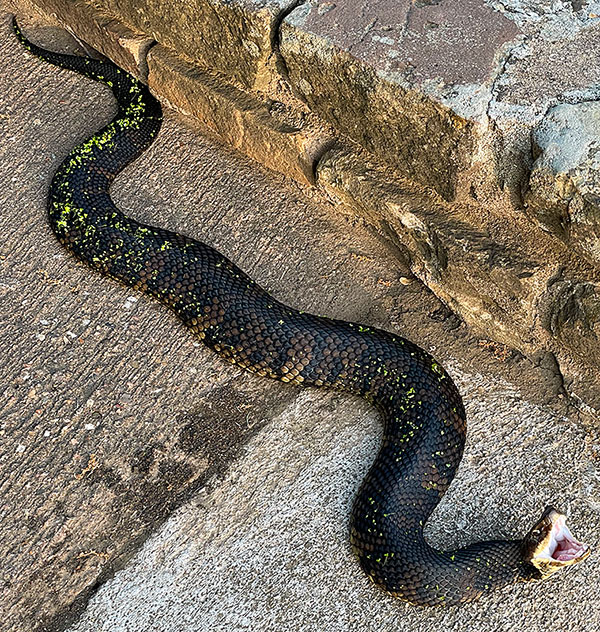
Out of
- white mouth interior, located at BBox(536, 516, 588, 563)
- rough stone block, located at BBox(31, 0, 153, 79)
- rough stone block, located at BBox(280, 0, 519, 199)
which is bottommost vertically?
white mouth interior, located at BBox(536, 516, 588, 563)

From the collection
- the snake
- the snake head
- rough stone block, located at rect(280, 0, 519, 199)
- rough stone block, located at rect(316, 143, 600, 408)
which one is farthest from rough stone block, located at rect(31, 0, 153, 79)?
the snake head

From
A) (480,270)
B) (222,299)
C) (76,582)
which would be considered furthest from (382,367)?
(76,582)

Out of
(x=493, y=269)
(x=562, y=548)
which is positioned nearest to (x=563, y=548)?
(x=562, y=548)

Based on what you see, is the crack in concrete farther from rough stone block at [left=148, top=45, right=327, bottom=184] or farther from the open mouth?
the open mouth

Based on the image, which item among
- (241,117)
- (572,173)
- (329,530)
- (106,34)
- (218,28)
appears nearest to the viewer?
(572,173)

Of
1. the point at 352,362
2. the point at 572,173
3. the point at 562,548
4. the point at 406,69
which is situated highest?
the point at 406,69

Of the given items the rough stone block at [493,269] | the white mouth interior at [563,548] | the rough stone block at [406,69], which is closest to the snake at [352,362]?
the white mouth interior at [563,548]

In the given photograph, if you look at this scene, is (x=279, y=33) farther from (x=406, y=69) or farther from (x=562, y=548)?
(x=562, y=548)
